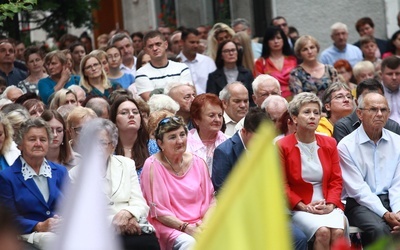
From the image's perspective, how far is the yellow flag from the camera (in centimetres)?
142

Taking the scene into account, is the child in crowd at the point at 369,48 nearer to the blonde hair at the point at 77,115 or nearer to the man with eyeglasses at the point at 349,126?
the man with eyeglasses at the point at 349,126

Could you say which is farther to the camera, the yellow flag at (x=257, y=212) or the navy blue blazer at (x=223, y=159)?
the navy blue blazer at (x=223, y=159)

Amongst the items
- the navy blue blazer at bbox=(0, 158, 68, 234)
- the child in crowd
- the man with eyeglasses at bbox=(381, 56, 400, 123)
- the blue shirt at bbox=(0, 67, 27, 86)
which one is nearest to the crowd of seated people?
the navy blue blazer at bbox=(0, 158, 68, 234)

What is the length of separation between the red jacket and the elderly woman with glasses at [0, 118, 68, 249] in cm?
187

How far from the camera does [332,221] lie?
8.04 m

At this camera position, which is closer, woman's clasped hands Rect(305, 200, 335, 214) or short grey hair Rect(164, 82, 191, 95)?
woman's clasped hands Rect(305, 200, 335, 214)

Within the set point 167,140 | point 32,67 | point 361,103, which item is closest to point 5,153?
point 167,140

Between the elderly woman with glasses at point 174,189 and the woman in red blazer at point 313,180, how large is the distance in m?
0.70

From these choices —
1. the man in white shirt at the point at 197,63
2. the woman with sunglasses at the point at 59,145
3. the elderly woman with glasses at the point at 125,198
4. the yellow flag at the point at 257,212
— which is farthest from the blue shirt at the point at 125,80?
the yellow flag at the point at 257,212

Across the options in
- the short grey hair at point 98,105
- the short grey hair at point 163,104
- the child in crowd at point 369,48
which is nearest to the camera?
the short grey hair at point 98,105

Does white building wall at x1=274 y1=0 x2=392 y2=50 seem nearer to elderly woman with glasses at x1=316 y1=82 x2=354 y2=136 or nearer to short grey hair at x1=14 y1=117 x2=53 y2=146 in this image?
elderly woman with glasses at x1=316 y1=82 x2=354 y2=136

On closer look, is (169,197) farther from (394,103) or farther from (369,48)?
(369,48)

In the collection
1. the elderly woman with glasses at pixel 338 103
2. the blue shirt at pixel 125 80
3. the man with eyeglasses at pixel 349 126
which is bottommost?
the man with eyeglasses at pixel 349 126

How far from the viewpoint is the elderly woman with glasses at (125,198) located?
7.61 meters
